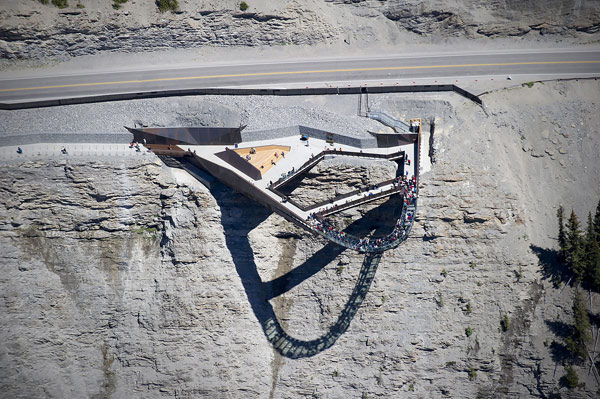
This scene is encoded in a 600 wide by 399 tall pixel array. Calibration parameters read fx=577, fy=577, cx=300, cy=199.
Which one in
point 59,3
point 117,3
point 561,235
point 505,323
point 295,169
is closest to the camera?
point 295,169

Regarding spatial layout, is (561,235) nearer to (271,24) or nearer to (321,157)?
(321,157)

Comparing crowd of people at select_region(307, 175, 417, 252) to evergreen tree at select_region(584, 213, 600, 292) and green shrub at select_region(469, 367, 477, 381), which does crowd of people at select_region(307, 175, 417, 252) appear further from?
evergreen tree at select_region(584, 213, 600, 292)

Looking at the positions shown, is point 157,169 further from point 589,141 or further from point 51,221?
point 589,141

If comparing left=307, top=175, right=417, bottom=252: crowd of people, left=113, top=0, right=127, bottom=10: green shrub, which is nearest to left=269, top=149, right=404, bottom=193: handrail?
left=307, top=175, right=417, bottom=252: crowd of people

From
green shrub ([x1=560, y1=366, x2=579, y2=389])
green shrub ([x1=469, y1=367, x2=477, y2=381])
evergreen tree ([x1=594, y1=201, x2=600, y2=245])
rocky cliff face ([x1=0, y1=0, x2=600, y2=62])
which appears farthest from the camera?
rocky cliff face ([x1=0, y1=0, x2=600, y2=62])

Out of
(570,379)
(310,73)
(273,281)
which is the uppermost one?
(310,73)

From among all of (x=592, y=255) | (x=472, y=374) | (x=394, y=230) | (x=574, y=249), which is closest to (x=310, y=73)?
(x=394, y=230)
